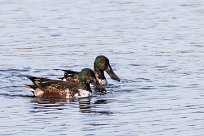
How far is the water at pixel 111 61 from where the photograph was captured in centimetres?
1642

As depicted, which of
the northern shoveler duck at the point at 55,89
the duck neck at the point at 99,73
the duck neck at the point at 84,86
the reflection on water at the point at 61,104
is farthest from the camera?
the duck neck at the point at 99,73

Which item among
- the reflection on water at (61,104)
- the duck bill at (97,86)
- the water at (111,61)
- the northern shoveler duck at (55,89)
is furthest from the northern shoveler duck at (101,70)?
the reflection on water at (61,104)

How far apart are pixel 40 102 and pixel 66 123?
2961mm

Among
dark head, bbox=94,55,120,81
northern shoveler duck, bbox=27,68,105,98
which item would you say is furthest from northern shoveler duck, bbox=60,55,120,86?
northern shoveler duck, bbox=27,68,105,98

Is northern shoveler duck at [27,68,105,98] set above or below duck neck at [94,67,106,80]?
below

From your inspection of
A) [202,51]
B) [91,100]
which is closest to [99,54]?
[202,51]

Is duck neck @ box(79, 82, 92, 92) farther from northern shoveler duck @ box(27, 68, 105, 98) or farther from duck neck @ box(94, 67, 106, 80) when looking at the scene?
duck neck @ box(94, 67, 106, 80)

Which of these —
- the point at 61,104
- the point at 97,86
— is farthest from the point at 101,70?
the point at 61,104

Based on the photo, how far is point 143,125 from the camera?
1608 cm

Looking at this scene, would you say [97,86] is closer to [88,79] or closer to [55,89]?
[88,79]

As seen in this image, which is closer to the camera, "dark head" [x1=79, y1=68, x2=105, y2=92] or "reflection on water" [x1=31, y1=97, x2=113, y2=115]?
"reflection on water" [x1=31, y1=97, x2=113, y2=115]

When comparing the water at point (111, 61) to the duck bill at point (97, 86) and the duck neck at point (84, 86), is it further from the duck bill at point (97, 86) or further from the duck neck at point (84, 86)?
the duck neck at point (84, 86)

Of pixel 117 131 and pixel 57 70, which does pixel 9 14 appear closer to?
pixel 57 70

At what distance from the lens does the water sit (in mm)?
16422
